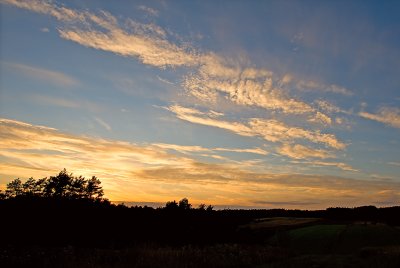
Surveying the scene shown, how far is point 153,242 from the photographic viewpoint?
3006cm

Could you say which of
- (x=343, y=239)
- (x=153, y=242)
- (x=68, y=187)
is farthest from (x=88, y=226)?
(x=68, y=187)

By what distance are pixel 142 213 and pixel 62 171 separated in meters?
64.8

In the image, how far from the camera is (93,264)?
17.3 metres

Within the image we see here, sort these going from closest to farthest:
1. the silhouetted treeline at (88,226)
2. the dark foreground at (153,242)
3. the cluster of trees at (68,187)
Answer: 1. the dark foreground at (153,242)
2. the silhouetted treeline at (88,226)
3. the cluster of trees at (68,187)

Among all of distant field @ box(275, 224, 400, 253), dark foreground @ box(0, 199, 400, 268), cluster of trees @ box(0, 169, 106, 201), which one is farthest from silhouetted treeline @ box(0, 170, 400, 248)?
cluster of trees @ box(0, 169, 106, 201)

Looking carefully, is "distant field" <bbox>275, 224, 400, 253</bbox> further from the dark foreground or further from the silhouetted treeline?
the silhouetted treeline

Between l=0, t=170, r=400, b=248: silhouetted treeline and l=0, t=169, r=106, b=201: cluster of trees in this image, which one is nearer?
l=0, t=170, r=400, b=248: silhouetted treeline

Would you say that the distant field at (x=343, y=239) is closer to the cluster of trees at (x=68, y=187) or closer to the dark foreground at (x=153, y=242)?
the dark foreground at (x=153, y=242)

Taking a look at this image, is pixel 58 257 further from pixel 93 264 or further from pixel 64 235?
pixel 64 235

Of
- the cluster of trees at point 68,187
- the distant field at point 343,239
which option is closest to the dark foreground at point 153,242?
the distant field at point 343,239

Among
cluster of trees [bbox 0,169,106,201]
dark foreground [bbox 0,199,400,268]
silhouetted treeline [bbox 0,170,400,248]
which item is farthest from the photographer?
cluster of trees [bbox 0,169,106,201]

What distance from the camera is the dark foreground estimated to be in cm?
1953

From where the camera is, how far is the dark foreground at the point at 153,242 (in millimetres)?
19531

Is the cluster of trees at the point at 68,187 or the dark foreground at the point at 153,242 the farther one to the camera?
the cluster of trees at the point at 68,187
